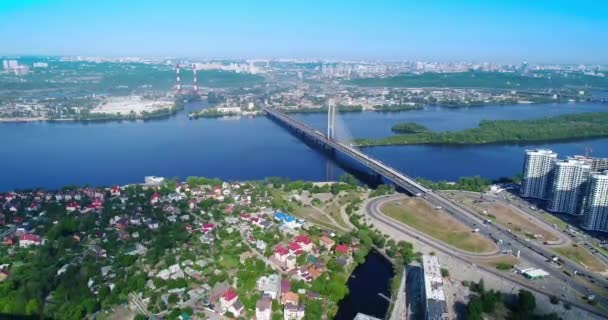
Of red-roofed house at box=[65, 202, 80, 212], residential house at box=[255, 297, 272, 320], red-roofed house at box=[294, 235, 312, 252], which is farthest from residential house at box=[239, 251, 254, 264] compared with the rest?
red-roofed house at box=[65, 202, 80, 212]

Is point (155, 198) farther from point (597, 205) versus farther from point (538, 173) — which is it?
point (597, 205)

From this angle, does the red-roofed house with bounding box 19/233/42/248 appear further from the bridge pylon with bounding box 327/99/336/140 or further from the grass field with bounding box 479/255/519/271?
the bridge pylon with bounding box 327/99/336/140

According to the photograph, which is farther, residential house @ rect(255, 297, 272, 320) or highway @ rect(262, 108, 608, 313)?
highway @ rect(262, 108, 608, 313)

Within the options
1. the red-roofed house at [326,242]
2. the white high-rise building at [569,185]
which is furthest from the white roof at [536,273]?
the white high-rise building at [569,185]

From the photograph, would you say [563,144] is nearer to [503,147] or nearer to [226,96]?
[503,147]

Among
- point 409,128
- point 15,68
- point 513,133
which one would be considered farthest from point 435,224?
point 15,68

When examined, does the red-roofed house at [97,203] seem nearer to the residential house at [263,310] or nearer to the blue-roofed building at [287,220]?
the blue-roofed building at [287,220]
